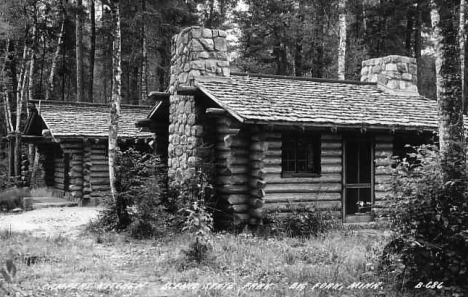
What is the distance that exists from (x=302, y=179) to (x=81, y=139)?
34.4 ft

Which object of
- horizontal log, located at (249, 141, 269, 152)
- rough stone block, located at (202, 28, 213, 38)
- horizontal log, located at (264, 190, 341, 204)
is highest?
rough stone block, located at (202, 28, 213, 38)

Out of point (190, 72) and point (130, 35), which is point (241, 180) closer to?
point (190, 72)

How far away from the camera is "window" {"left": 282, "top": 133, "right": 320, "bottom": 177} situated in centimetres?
1278

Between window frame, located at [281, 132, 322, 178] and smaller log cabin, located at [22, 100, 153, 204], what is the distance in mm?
7935

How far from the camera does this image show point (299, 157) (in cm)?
1298

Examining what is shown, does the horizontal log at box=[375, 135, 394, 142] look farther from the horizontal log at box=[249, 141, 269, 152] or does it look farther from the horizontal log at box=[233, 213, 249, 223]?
the horizontal log at box=[233, 213, 249, 223]

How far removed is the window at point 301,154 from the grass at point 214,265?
2143 millimetres

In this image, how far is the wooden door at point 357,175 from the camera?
13328 millimetres

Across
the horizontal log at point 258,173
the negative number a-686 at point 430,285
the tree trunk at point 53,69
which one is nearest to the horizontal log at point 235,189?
the horizontal log at point 258,173

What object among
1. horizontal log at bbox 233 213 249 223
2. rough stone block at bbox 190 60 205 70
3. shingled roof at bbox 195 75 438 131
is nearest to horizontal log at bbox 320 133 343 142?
shingled roof at bbox 195 75 438 131

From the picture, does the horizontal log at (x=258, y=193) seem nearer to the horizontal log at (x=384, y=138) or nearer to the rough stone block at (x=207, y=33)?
the horizontal log at (x=384, y=138)

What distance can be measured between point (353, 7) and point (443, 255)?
21507 millimetres

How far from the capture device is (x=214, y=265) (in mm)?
8328

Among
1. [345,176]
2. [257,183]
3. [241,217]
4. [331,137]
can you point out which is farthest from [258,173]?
[345,176]
